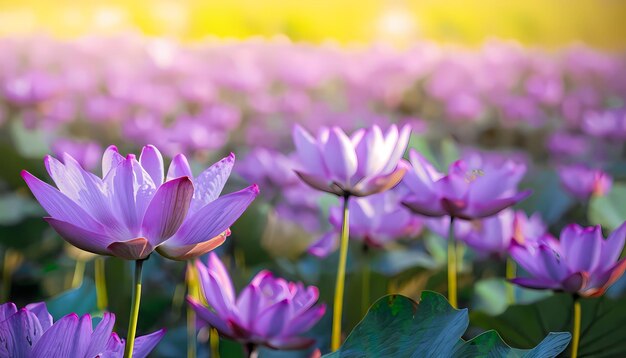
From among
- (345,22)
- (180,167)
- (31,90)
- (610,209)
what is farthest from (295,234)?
(345,22)

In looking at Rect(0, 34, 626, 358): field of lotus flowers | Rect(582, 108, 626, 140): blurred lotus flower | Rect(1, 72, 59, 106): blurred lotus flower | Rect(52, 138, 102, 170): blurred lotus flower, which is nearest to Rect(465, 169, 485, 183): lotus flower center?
Rect(0, 34, 626, 358): field of lotus flowers

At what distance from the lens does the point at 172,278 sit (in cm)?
85

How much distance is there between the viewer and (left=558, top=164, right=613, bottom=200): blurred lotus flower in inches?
34.5

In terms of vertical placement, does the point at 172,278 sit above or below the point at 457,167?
below

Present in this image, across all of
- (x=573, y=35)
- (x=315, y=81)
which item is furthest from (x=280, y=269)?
(x=573, y=35)

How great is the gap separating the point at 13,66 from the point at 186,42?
0.99 m

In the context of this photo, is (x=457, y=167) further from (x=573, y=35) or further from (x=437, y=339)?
(x=573, y=35)

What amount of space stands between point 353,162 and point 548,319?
0.18 m

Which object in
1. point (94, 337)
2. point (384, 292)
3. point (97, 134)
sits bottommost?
point (97, 134)

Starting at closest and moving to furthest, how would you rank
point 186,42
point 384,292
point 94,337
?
point 94,337
point 384,292
point 186,42

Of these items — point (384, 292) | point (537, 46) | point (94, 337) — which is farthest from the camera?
point (537, 46)

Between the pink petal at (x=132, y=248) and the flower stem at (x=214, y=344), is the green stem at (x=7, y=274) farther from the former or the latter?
the pink petal at (x=132, y=248)

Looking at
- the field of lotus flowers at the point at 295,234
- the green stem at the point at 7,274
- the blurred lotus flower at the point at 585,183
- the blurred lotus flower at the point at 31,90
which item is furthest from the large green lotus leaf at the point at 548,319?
the blurred lotus flower at the point at 31,90

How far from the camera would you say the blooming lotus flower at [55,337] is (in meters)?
0.33
